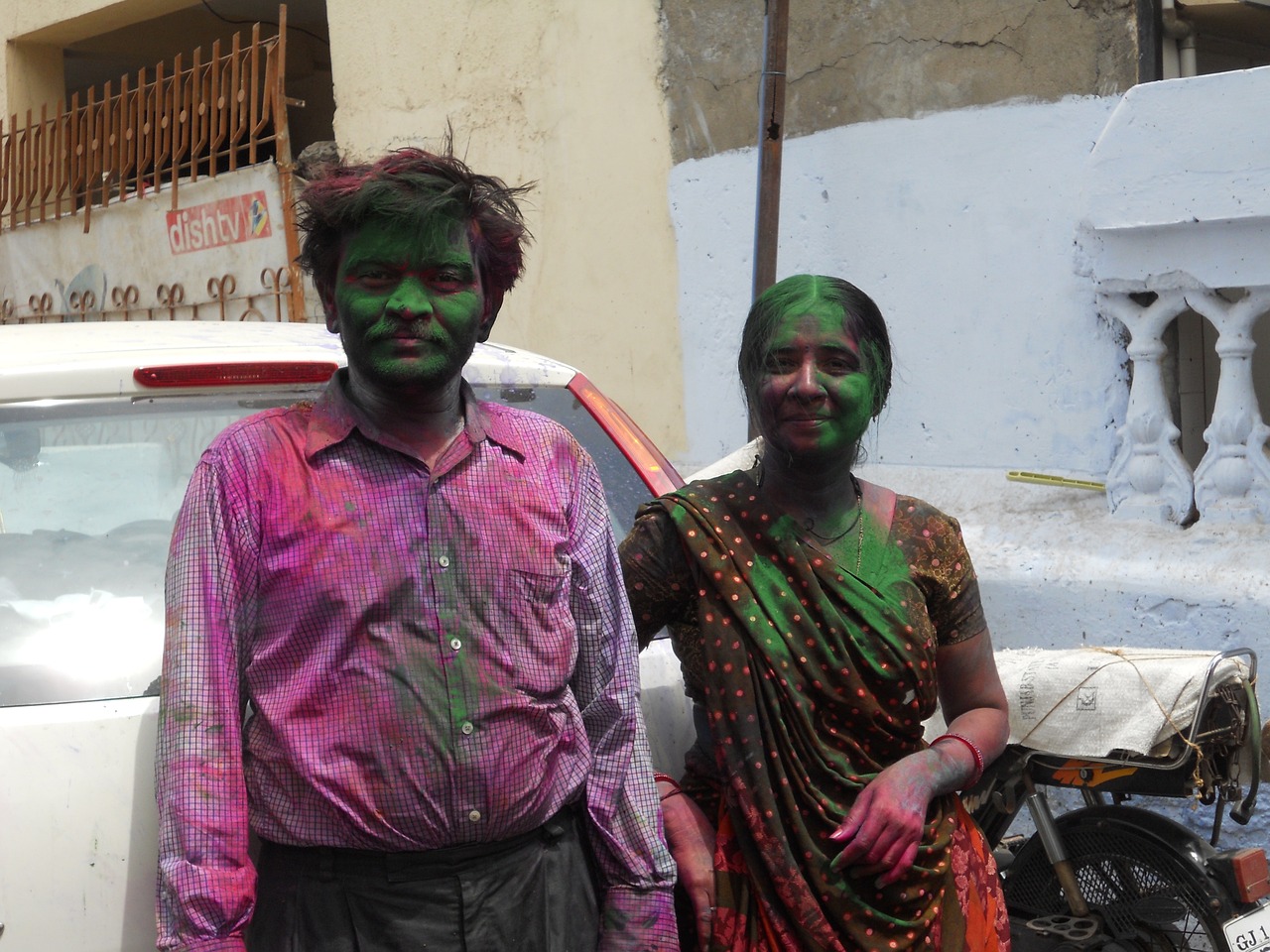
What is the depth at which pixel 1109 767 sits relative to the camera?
296 centimetres

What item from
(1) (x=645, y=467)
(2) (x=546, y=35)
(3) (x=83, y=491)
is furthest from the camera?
(2) (x=546, y=35)

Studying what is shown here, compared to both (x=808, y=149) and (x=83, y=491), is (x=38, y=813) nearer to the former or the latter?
(x=83, y=491)

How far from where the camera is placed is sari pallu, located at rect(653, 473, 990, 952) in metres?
2.08

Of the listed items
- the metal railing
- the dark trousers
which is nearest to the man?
the dark trousers

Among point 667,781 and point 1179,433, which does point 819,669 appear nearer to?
point 667,781

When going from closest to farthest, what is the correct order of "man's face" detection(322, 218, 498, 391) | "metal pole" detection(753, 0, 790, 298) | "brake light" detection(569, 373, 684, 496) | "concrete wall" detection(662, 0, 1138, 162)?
"man's face" detection(322, 218, 498, 391) < "brake light" detection(569, 373, 684, 496) < "concrete wall" detection(662, 0, 1138, 162) < "metal pole" detection(753, 0, 790, 298)

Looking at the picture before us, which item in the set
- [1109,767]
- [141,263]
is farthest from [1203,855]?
[141,263]

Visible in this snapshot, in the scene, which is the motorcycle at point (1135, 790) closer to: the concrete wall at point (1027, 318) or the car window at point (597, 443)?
the car window at point (597, 443)

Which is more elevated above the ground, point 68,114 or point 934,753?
point 68,114

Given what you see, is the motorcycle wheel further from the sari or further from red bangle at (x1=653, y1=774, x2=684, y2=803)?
red bangle at (x1=653, y1=774, x2=684, y2=803)

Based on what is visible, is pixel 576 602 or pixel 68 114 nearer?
pixel 576 602

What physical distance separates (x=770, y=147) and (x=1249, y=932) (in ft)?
10.8

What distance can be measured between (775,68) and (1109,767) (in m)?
3.04

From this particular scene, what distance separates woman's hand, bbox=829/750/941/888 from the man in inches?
11.0
